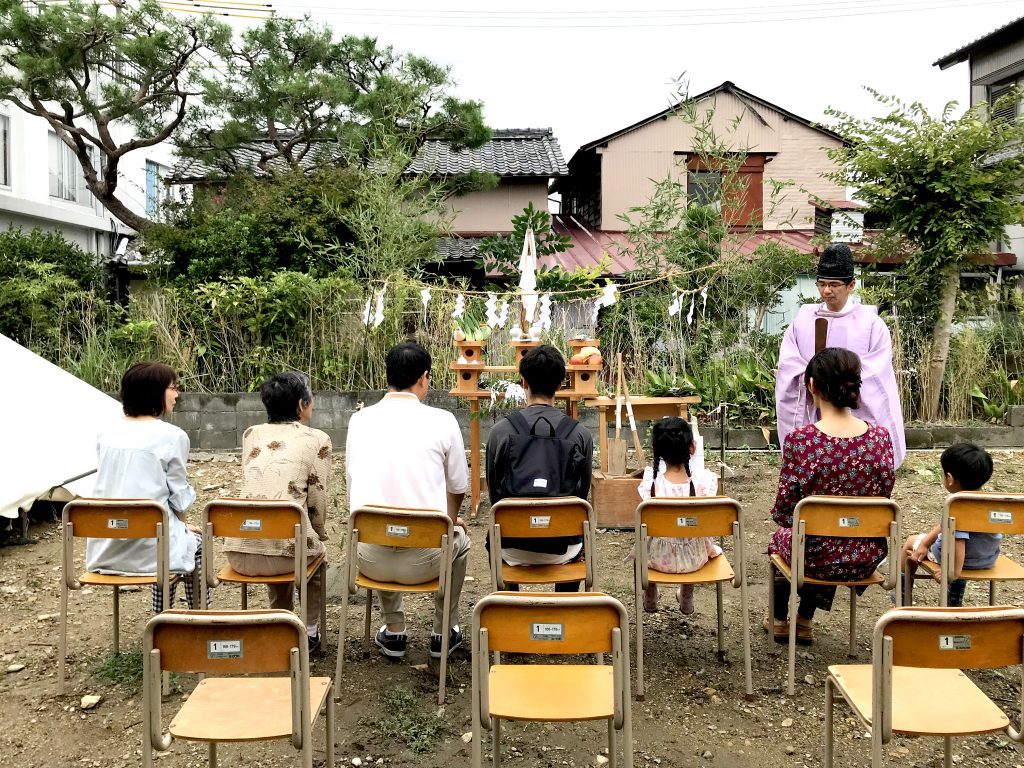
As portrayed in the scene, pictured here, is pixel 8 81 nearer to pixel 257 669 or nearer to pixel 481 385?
pixel 481 385

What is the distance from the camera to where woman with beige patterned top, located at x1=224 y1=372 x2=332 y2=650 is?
125 inches

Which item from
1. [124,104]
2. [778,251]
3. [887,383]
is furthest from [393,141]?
[887,383]

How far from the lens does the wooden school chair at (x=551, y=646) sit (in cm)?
200

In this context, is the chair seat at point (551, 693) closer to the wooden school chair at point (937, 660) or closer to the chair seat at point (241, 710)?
the chair seat at point (241, 710)

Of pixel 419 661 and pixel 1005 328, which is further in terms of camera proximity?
pixel 1005 328

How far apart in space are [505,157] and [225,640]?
14.4m

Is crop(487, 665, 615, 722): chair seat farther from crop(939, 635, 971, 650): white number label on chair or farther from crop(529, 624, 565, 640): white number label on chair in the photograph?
crop(939, 635, 971, 650): white number label on chair

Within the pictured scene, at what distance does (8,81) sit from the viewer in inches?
405

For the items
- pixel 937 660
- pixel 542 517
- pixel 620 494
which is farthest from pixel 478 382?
pixel 937 660

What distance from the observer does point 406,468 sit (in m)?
3.19

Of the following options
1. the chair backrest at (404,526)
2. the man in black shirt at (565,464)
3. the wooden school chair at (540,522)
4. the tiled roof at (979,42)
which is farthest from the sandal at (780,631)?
the tiled roof at (979,42)

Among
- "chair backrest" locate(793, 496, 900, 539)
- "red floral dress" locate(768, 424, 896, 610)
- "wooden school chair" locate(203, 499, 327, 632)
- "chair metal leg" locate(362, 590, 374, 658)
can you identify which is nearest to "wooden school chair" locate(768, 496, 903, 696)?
"chair backrest" locate(793, 496, 900, 539)

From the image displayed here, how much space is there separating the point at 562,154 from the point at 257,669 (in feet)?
48.3

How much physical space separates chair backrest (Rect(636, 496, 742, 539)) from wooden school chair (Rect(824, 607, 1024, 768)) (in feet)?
2.71
